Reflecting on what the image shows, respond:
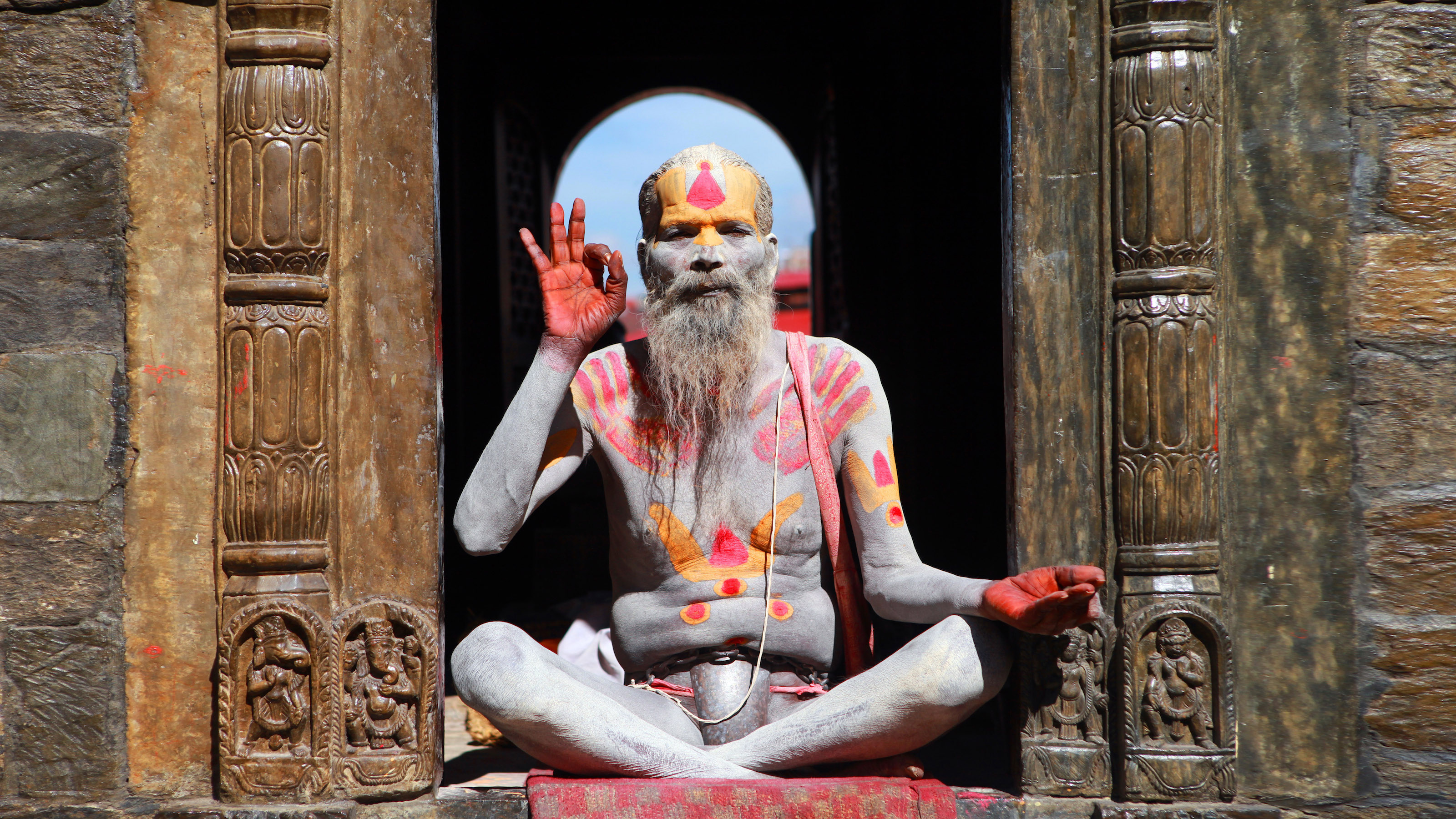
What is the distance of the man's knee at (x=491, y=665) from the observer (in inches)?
104

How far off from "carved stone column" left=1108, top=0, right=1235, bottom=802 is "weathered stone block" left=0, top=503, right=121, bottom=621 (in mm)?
2493

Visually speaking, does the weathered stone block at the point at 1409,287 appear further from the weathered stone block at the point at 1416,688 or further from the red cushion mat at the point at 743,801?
the red cushion mat at the point at 743,801

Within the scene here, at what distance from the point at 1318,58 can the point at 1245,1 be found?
23cm

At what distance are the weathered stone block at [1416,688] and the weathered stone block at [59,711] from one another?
309cm

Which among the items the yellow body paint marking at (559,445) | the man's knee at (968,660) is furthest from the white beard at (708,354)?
the man's knee at (968,660)

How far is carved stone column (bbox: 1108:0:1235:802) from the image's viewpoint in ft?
8.63

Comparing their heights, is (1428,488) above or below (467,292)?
below

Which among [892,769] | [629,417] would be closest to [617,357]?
[629,417]

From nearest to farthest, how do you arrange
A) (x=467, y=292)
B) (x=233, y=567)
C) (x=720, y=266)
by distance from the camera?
(x=233, y=567) < (x=720, y=266) < (x=467, y=292)

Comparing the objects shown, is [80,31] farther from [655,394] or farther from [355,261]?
[655,394]

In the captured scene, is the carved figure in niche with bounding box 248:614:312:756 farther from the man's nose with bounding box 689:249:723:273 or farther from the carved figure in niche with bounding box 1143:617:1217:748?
the carved figure in niche with bounding box 1143:617:1217:748

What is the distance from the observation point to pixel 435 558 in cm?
278

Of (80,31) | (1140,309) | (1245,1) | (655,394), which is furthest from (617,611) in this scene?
(1245,1)

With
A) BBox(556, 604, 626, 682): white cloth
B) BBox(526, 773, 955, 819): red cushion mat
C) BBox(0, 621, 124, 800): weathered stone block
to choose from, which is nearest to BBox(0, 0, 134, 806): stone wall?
BBox(0, 621, 124, 800): weathered stone block
